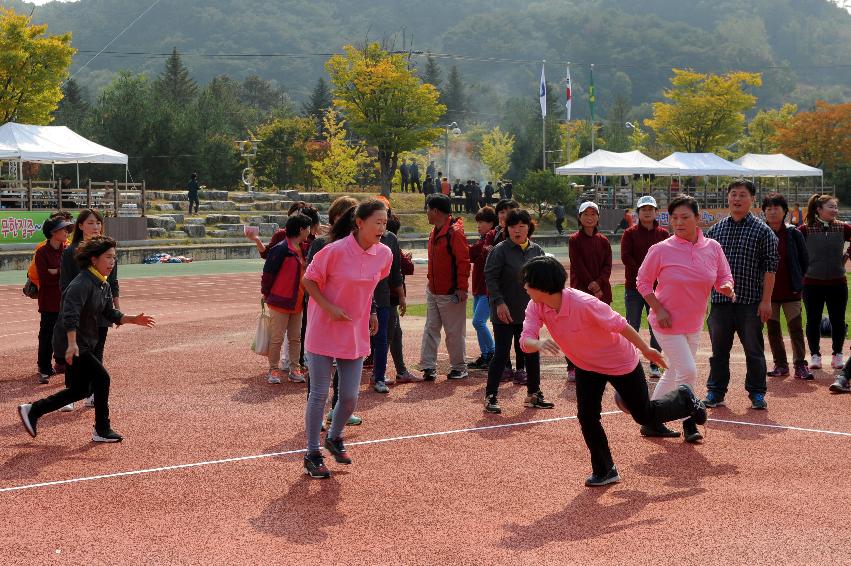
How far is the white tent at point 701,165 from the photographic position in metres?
47.7

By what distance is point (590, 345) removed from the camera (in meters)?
6.35

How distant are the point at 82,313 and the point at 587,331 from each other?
370 centimetres

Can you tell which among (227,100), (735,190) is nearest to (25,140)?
(735,190)

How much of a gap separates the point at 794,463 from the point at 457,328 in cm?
440

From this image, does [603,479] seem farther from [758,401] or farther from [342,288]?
[758,401]

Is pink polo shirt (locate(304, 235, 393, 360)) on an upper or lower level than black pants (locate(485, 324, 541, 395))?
upper

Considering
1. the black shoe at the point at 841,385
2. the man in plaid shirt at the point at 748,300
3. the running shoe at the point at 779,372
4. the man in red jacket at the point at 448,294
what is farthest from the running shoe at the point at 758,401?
the man in red jacket at the point at 448,294

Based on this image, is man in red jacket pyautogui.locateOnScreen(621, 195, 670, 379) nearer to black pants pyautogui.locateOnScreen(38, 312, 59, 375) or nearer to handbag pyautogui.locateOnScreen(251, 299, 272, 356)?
handbag pyautogui.locateOnScreen(251, 299, 272, 356)

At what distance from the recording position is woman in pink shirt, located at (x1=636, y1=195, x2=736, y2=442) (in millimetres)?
7668

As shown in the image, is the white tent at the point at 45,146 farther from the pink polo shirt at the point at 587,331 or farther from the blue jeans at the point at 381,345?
the pink polo shirt at the point at 587,331

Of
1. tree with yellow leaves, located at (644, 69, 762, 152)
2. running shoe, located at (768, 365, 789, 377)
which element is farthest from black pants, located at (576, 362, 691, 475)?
tree with yellow leaves, located at (644, 69, 762, 152)

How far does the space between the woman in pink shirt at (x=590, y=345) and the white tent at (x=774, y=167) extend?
4615 centimetres

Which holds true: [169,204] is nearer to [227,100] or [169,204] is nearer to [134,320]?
[134,320]

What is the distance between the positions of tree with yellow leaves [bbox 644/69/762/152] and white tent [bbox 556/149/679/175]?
18739 millimetres
